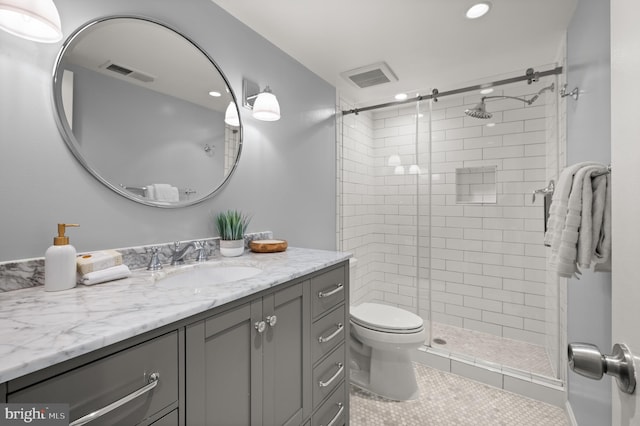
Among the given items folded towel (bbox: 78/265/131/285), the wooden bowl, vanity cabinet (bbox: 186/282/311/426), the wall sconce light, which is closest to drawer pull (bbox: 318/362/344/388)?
vanity cabinet (bbox: 186/282/311/426)

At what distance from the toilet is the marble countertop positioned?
1.00 metres

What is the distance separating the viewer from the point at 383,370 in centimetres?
193

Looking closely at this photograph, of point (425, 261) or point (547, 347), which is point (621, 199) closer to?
point (425, 261)

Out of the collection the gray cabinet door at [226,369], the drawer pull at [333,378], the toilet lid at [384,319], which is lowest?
the drawer pull at [333,378]

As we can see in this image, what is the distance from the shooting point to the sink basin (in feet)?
4.13

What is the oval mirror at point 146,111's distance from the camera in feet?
3.62

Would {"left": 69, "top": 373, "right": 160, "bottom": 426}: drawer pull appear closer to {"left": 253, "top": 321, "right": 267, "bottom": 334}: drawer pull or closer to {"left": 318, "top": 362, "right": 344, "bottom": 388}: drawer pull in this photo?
{"left": 253, "top": 321, "right": 267, "bottom": 334}: drawer pull

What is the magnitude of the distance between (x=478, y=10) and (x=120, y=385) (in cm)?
229

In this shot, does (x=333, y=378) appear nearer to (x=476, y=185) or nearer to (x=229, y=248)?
(x=229, y=248)

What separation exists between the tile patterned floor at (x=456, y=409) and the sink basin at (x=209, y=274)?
3.75ft

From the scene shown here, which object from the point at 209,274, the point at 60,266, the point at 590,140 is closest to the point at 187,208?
the point at 209,274

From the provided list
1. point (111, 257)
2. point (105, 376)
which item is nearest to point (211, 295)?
point (105, 376)

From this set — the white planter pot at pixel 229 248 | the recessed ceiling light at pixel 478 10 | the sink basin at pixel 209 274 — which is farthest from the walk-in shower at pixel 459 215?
the sink basin at pixel 209 274

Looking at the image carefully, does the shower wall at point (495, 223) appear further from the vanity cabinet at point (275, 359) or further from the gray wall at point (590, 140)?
the vanity cabinet at point (275, 359)
